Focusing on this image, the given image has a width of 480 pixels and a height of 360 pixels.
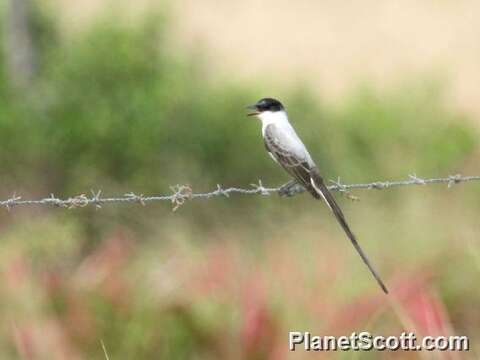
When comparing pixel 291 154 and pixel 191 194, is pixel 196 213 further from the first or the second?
pixel 191 194

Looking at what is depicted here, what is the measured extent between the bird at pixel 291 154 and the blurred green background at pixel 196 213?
A: 884mm

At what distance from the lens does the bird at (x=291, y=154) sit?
7543 mm

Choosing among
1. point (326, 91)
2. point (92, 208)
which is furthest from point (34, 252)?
point (326, 91)

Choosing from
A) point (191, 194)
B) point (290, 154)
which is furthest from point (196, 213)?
point (191, 194)

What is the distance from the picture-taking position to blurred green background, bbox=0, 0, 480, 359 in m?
8.04

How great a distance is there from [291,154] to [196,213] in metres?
6.96

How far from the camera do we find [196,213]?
48.5 feet

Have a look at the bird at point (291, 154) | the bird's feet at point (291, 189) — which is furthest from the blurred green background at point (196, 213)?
the bird at point (291, 154)

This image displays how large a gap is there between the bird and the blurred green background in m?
0.88

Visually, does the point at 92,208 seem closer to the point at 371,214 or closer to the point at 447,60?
the point at 371,214

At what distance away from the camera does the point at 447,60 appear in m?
22.4

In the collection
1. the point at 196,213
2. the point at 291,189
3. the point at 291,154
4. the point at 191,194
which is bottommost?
the point at 191,194

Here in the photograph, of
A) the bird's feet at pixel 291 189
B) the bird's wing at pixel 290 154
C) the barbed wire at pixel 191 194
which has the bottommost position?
the barbed wire at pixel 191 194

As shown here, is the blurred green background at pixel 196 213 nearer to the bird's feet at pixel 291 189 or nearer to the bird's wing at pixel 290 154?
the bird's feet at pixel 291 189
